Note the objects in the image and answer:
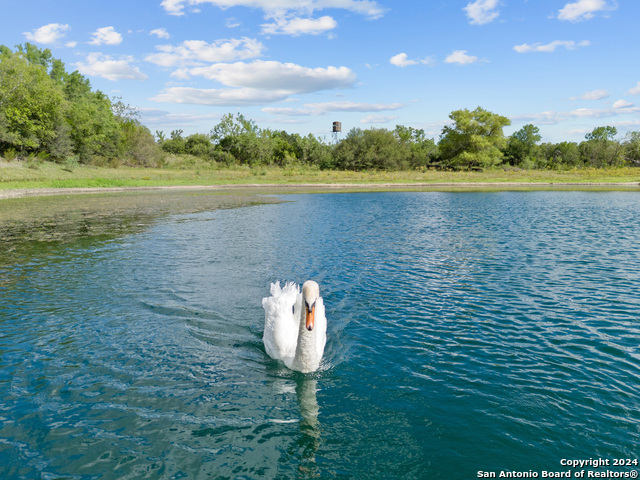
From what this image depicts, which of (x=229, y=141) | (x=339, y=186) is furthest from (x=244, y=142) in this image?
(x=339, y=186)

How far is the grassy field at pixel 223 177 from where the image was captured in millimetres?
54494

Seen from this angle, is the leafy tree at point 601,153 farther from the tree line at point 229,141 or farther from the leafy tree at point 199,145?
the leafy tree at point 199,145

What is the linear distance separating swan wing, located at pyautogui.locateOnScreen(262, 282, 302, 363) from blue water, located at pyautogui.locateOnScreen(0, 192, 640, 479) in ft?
1.08

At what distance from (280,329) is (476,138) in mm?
101324

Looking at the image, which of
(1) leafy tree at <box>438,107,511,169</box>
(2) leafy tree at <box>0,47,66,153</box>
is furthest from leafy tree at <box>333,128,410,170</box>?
(2) leafy tree at <box>0,47,66,153</box>

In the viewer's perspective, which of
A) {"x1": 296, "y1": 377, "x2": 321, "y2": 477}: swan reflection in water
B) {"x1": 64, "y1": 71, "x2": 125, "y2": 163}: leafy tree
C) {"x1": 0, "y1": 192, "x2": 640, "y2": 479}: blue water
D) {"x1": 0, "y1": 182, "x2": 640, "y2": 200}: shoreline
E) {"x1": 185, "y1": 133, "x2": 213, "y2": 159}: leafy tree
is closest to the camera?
{"x1": 296, "y1": 377, "x2": 321, "y2": 477}: swan reflection in water

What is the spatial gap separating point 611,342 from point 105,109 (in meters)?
92.4

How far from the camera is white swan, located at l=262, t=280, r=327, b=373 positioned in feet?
23.0

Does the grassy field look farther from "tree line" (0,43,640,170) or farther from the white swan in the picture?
the white swan

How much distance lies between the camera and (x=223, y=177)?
7181 centimetres

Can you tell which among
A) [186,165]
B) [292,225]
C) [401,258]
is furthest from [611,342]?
[186,165]

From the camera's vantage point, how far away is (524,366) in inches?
314

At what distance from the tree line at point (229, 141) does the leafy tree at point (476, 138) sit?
0.24 m

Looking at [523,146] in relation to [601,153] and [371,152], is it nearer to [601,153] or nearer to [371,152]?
[601,153]
